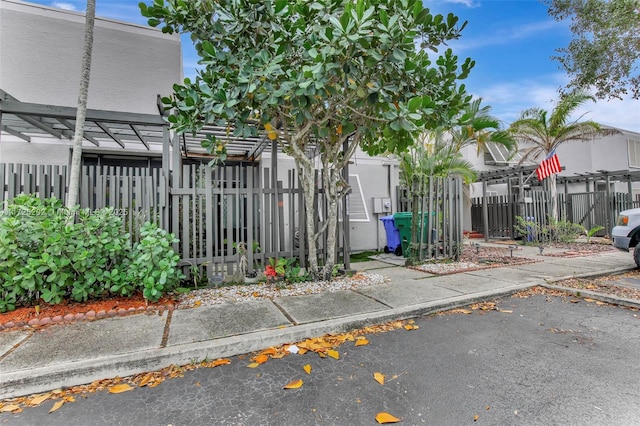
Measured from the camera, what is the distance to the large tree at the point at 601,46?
307 inches

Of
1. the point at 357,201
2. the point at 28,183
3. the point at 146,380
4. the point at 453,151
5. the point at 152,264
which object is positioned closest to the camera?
the point at 146,380

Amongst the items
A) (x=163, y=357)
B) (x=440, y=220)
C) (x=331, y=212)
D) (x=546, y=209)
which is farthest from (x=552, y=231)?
(x=163, y=357)

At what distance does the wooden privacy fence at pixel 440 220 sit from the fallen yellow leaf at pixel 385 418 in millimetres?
5364

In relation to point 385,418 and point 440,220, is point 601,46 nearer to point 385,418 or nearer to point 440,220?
point 440,220

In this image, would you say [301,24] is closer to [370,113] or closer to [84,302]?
[370,113]

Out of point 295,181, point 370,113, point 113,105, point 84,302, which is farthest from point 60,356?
point 113,105

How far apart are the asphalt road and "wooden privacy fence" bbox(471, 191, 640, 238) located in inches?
377

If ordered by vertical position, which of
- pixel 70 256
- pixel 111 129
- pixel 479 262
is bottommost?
pixel 479 262

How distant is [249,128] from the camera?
177 inches

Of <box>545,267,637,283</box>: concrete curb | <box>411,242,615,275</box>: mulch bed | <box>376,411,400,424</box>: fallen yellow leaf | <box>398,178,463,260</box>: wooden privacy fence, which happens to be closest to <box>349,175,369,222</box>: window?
<box>398,178,463,260</box>: wooden privacy fence

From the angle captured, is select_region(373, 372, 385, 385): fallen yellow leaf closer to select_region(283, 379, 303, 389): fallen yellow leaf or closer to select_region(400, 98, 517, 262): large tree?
select_region(283, 379, 303, 389): fallen yellow leaf

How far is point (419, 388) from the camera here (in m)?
2.41

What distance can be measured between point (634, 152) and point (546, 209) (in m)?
11.8

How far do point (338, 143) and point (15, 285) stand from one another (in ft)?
15.3
